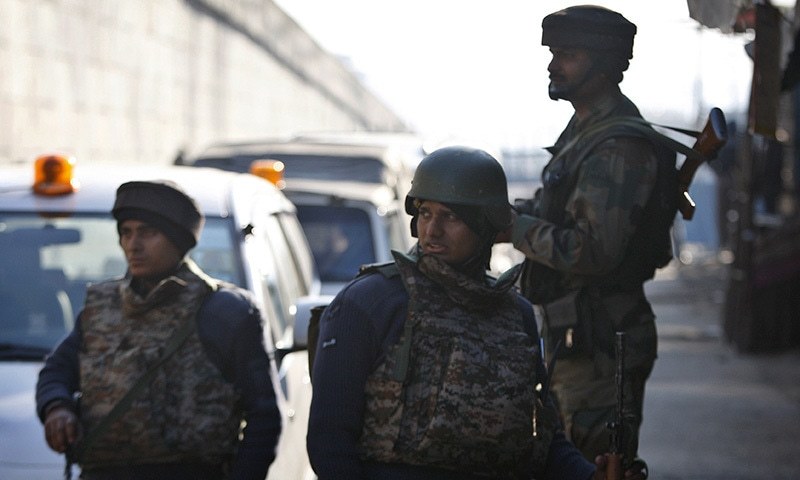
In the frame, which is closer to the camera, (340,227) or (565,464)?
(565,464)

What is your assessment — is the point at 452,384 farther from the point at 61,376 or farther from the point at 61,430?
the point at 61,376

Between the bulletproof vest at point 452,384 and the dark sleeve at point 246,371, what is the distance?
0.86 meters

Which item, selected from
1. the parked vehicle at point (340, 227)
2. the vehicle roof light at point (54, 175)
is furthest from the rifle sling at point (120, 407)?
the parked vehicle at point (340, 227)

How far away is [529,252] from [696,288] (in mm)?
30897

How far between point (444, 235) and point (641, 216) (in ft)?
4.06

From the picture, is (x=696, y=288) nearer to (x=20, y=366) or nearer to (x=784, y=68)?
(x=784, y=68)

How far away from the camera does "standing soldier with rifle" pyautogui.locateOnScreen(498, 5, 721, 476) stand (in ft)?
16.0

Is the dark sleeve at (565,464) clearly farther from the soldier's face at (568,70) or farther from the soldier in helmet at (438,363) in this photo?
the soldier's face at (568,70)

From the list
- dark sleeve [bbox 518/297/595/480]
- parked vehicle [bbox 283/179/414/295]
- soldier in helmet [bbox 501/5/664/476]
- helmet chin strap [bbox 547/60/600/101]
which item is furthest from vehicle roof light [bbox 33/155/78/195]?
parked vehicle [bbox 283/179/414/295]

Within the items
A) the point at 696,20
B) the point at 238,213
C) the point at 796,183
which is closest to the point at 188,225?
the point at 238,213

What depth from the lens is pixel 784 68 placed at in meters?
7.44

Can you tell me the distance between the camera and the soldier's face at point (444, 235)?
387cm

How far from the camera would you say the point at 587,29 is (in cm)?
487

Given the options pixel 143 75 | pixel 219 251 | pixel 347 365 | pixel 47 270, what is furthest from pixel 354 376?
pixel 143 75
